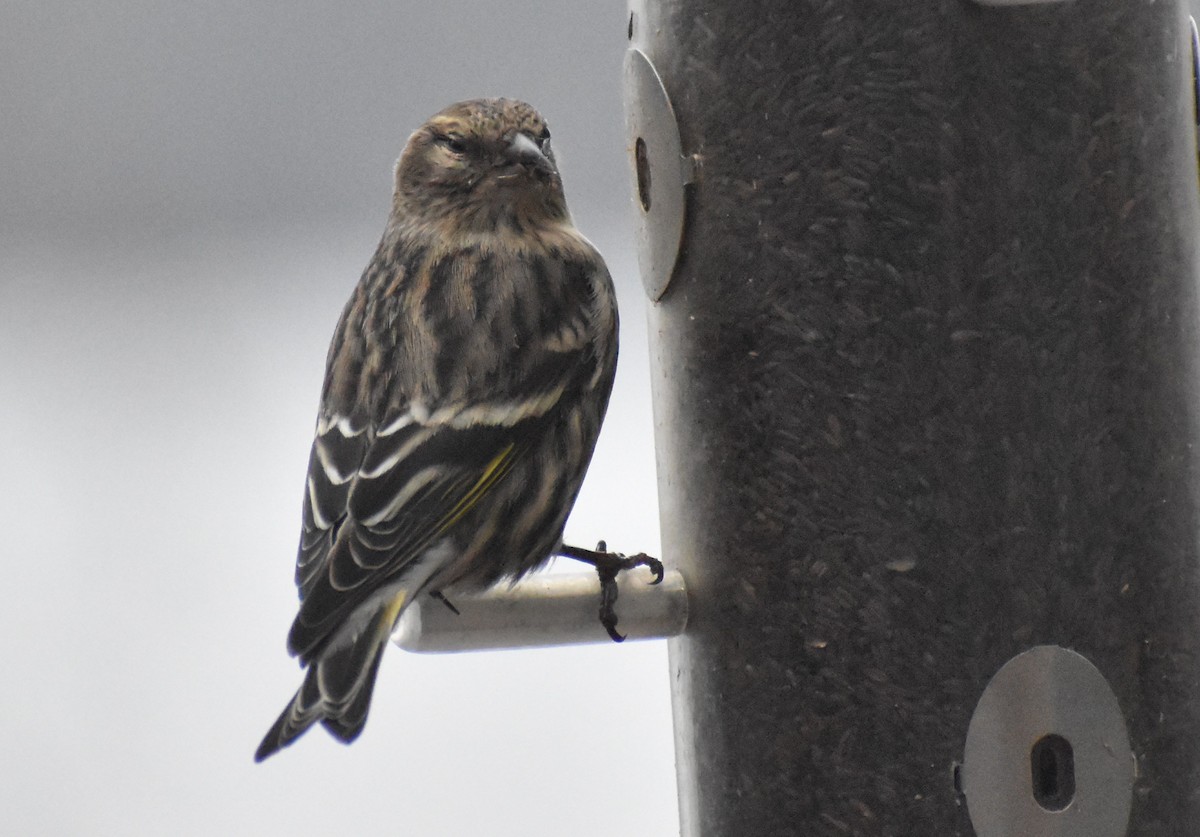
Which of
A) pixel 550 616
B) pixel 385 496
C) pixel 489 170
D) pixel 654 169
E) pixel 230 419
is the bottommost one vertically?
pixel 550 616

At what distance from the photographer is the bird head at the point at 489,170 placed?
350 centimetres

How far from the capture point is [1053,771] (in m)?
2.40

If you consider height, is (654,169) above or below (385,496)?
above

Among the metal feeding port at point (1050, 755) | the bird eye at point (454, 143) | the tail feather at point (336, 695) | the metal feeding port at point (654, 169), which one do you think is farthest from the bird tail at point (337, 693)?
the bird eye at point (454, 143)

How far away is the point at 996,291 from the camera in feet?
8.14

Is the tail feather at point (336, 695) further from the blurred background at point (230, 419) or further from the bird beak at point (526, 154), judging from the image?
the blurred background at point (230, 419)

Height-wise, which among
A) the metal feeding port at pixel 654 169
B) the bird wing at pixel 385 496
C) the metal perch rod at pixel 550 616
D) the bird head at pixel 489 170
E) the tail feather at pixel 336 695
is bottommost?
the tail feather at pixel 336 695

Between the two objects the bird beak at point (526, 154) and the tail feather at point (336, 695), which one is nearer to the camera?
the tail feather at point (336, 695)

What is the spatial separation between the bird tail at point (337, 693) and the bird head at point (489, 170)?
0.98m

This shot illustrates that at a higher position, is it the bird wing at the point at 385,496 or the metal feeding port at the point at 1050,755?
the bird wing at the point at 385,496

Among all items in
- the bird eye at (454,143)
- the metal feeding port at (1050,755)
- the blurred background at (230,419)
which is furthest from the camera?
the blurred background at (230,419)

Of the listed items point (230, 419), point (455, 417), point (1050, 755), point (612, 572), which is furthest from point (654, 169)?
point (230, 419)

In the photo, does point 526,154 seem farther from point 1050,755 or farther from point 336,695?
point 1050,755

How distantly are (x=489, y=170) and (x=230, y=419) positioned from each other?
439cm
